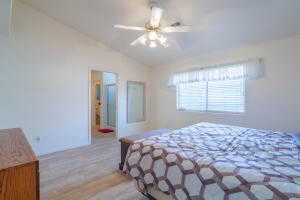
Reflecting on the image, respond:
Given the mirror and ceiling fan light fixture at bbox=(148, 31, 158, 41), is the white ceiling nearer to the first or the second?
ceiling fan light fixture at bbox=(148, 31, 158, 41)

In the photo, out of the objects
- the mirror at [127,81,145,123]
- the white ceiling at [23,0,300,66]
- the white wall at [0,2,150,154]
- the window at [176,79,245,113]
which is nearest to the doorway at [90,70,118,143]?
the mirror at [127,81,145,123]

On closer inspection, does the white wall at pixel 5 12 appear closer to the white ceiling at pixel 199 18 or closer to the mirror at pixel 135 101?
the white ceiling at pixel 199 18

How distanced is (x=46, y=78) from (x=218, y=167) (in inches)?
139

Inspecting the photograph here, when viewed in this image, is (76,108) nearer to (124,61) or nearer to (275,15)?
(124,61)

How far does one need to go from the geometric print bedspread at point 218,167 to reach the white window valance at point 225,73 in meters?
1.71

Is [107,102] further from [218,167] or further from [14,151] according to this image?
[218,167]

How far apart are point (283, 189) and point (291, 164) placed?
423 millimetres

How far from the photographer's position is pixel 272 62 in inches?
119

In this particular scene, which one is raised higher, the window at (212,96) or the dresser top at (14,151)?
the window at (212,96)

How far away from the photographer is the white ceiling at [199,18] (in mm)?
2373

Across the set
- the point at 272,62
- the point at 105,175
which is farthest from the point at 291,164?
the point at 272,62

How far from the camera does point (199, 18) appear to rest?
268 centimetres

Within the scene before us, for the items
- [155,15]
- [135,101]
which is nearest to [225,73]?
[155,15]

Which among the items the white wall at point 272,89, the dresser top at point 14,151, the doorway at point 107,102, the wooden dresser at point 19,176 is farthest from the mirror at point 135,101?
the wooden dresser at point 19,176
